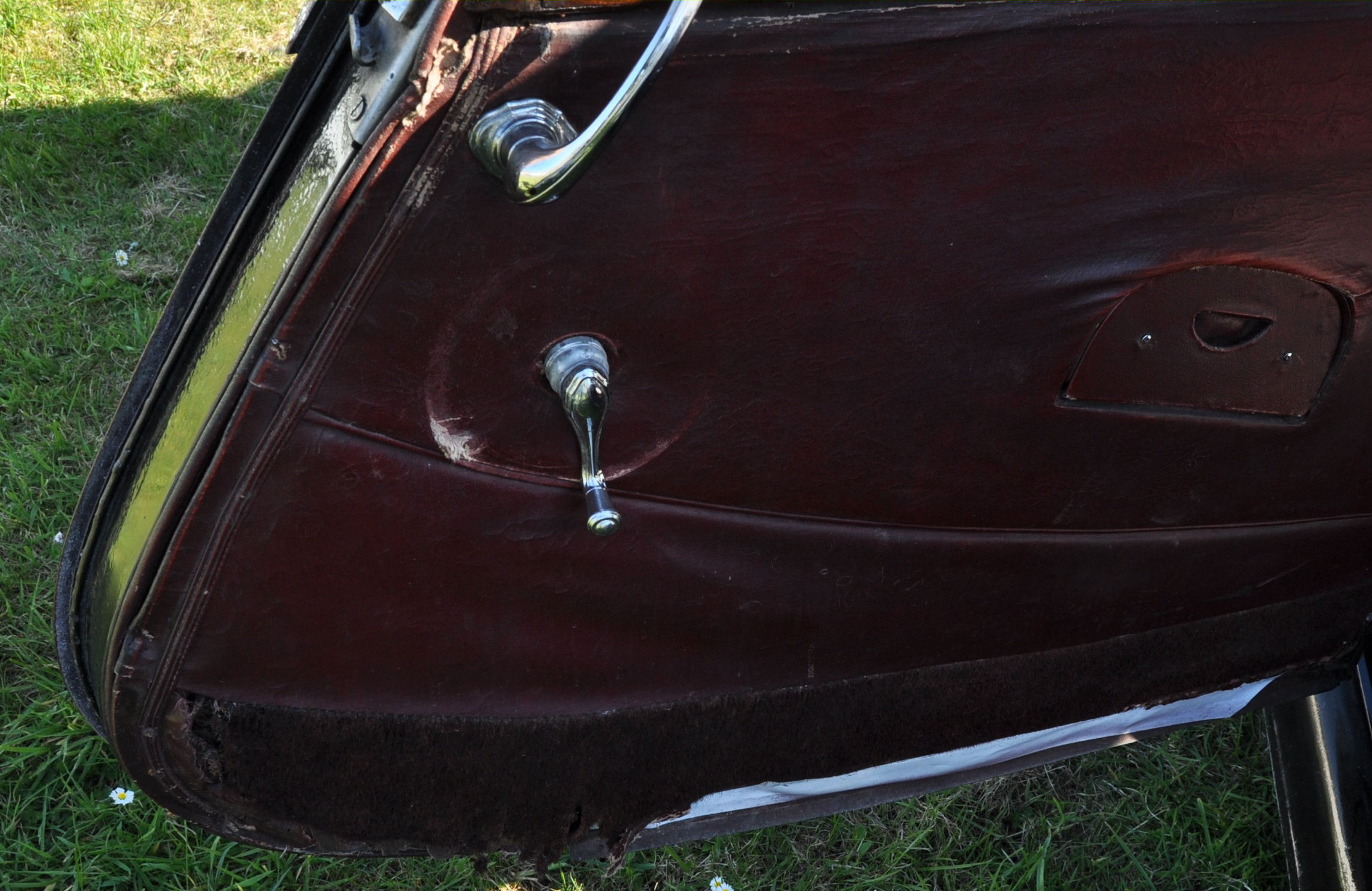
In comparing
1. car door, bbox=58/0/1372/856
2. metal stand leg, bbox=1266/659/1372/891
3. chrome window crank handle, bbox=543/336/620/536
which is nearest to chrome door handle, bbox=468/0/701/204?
car door, bbox=58/0/1372/856

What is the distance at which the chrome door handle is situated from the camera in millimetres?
792

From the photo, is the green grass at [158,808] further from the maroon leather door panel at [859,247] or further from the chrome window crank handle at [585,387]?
the chrome window crank handle at [585,387]

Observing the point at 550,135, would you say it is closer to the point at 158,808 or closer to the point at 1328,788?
the point at 158,808

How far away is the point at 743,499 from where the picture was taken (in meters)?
1.22

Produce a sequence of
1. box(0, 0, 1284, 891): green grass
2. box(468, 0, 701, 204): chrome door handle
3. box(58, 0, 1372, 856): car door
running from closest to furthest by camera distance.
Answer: box(468, 0, 701, 204): chrome door handle < box(58, 0, 1372, 856): car door < box(0, 0, 1284, 891): green grass

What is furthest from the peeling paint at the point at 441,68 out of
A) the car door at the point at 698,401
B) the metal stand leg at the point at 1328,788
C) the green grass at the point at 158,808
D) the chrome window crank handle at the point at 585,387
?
the metal stand leg at the point at 1328,788

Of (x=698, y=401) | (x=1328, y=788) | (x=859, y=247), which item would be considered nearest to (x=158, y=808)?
(x=698, y=401)

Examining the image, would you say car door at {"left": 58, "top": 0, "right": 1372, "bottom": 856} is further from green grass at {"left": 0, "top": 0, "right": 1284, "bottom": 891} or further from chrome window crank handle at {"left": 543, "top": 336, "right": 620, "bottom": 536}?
green grass at {"left": 0, "top": 0, "right": 1284, "bottom": 891}

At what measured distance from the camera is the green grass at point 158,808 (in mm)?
1832

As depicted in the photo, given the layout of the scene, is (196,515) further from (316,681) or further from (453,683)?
(453,683)

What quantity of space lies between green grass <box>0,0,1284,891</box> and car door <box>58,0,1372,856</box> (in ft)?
1.35

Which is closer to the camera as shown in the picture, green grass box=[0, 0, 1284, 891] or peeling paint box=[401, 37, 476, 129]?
peeling paint box=[401, 37, 476, 129]

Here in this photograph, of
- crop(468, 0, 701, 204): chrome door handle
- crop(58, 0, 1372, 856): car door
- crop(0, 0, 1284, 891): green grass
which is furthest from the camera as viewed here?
crop(0, 0, 1284, 891): green grass

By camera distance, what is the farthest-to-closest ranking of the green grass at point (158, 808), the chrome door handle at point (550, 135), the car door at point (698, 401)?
1. the green grass at point (158, 808)
2. the car door at point (698, 401)
3. the chrome door handle at point (550, 135)
